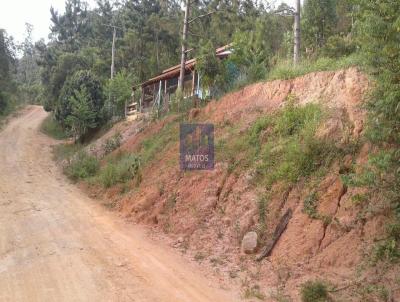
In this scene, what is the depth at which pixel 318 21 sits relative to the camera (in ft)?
76.7

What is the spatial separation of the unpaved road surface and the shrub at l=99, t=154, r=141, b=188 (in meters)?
0.91

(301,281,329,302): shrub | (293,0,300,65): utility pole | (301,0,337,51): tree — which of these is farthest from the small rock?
(301,0,337,51): tree

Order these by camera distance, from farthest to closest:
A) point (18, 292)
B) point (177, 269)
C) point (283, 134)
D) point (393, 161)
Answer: point (283, 134)
point (177, 269)
point (18, 292)
point (393, 161)

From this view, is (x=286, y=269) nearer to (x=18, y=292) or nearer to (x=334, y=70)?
(x=18, y=292)

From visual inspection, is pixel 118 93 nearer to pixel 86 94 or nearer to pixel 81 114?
pixel 86 94

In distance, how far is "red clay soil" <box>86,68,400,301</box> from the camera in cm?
770

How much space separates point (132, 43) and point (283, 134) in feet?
96.5

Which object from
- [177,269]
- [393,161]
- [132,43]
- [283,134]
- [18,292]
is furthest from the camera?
[132,43]

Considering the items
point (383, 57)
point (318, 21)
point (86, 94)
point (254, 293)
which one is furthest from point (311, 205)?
point (86, 94)

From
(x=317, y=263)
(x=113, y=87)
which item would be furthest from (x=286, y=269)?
(x=113, y=87)

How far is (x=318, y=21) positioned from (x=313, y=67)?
12.0m

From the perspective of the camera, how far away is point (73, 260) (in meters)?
9.27

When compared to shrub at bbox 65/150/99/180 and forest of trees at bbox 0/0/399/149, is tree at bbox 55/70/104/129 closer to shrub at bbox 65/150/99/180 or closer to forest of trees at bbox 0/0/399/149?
forest of trees at bbox 0/0/399/149

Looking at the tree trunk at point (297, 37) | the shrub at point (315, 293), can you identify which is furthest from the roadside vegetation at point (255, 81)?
the tree trunk at point (297, 37)
